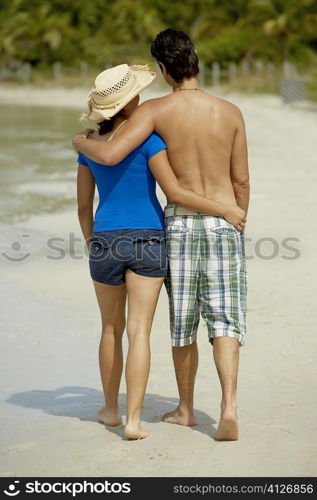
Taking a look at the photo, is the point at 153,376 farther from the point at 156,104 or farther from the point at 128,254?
the point at 156,104

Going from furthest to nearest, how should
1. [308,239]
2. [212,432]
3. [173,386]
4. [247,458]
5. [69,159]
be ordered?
[69,159], [308,239], [173,386], [212,432], [247,458]

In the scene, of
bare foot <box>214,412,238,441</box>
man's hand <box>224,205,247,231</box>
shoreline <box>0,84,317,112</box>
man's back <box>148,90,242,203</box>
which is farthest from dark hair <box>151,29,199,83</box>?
shoreline <box>0,84,317,112</box>

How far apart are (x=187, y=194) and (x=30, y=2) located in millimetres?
59495

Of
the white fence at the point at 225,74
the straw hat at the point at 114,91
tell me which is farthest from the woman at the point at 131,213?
the white fence at the point at 225,74

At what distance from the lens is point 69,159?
21.0 m

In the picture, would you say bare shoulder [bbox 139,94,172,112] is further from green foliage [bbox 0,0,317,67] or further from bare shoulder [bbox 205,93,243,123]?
green foliage [bbox 0,0,317,67]

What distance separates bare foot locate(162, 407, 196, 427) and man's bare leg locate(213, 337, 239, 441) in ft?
1.02

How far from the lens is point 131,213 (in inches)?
203

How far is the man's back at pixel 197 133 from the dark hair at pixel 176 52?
11cm

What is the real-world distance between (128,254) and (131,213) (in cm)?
18

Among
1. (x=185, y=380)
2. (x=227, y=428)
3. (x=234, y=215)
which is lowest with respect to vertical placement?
(x=227, y=428)

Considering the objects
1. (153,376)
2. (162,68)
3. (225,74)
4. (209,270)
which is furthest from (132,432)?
(225,74)

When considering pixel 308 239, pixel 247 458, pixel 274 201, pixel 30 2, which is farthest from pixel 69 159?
pixel 30 2

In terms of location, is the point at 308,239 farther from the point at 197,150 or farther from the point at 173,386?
the point at 197,150
